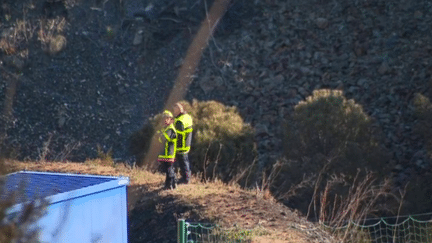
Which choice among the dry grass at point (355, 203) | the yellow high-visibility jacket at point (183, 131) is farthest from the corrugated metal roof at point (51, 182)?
the dry grass at point (355, 203)

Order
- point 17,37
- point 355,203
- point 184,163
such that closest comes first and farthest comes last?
1. point 184,163
2. point 355,203
3. point 17,37

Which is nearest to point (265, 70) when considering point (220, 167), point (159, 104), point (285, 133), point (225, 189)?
point (159, 104)

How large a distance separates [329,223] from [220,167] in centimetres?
493

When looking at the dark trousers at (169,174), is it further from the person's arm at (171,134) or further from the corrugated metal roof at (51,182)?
the corrugated metal roof at (51,182)

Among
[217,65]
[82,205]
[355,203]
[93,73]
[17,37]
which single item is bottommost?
[355,203]

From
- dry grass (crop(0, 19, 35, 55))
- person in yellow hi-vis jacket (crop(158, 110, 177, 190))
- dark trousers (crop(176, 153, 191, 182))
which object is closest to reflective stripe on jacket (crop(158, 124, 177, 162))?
person in yellow hi-vis jacket (crop(158, 110, 177, 190))

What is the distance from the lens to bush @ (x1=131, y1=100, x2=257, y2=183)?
17.0 metres

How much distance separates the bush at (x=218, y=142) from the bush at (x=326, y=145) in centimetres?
84

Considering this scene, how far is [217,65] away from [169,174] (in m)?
13.6

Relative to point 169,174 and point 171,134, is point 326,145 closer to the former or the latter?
point 169,174

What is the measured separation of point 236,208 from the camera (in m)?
11.8

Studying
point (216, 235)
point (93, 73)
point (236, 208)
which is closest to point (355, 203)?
point (236, 208)

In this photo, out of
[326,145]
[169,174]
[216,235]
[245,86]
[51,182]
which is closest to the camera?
[51,182]

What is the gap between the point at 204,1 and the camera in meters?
28.7
